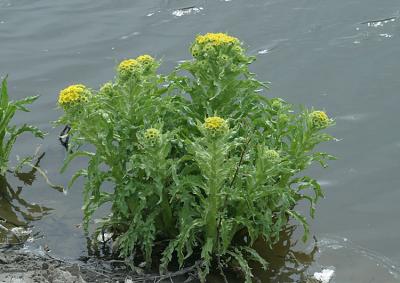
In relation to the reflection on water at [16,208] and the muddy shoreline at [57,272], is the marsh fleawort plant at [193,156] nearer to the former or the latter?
the muddy shoreline at [57,272]

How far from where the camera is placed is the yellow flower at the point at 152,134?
4.38 m

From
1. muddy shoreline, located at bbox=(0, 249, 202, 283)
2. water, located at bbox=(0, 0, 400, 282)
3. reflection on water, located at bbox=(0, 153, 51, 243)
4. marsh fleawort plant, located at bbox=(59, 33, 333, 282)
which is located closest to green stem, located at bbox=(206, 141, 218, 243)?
marsh fleawort plant, located at bbox=(59, 33, 333, 282)

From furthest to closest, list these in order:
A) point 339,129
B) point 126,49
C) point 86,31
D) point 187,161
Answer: point 86,31 → point 126,49 → point 339,129 → point 187,161

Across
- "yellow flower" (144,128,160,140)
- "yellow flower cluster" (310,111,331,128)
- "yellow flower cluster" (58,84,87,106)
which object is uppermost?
"yellow flower cluster" (58,84,87,106)

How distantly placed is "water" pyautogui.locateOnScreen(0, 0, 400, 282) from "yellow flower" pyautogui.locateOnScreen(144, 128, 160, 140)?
1.69m

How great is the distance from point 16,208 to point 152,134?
2.51m

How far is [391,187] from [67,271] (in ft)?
11.1

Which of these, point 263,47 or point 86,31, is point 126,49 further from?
point 263,47

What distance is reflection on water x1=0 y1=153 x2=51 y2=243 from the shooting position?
5961 millimetres

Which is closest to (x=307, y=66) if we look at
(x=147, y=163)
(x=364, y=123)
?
(x=364, y=123)

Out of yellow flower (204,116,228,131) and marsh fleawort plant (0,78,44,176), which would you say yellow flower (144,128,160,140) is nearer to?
yellow flower (204,116,228,131)

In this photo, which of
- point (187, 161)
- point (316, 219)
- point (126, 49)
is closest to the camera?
point (187, 161)

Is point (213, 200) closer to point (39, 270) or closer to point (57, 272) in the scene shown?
point (57, 272)

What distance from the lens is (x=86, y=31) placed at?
31.5ft
